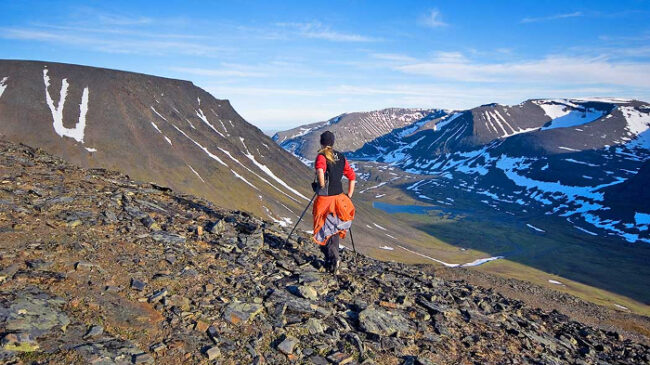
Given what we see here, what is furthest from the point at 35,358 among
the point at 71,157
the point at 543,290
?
the point at 71,157

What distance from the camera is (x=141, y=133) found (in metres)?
129

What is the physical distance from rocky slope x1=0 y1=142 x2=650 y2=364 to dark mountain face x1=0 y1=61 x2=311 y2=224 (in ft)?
322

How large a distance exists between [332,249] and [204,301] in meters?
5.46

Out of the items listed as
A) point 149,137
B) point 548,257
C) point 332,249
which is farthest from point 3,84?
point 548,257

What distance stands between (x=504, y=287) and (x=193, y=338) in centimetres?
4307

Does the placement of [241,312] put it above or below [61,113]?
below

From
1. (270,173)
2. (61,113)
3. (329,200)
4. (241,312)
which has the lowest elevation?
(270,173)

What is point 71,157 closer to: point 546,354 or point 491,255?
point 546,354

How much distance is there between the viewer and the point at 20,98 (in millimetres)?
119625

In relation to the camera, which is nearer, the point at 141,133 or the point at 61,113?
the point at 61,113

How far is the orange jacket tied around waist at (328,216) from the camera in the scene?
14.2 meters

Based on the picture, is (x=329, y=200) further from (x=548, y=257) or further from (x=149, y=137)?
(x=548, y=257)

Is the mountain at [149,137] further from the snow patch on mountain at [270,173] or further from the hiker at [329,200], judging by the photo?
the hiker at [329,200]

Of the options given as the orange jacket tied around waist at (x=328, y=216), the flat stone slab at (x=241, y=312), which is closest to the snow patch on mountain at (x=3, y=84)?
the orange jacket tied around waist at (x=328, y=216)
